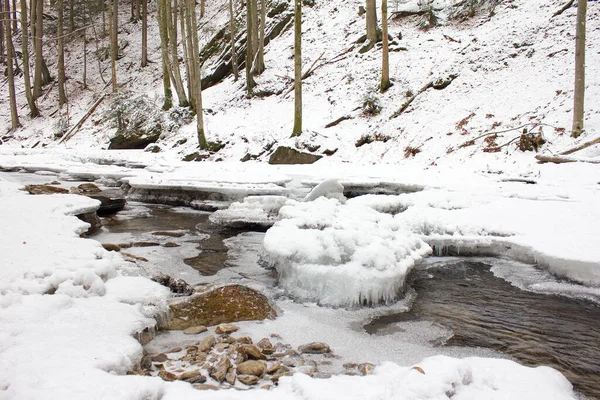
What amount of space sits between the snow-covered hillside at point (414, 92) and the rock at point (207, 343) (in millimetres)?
9779

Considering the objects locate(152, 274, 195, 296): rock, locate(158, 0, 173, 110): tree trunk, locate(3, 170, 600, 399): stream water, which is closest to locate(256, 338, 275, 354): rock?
locate(3, 170, 600, 399): stream water

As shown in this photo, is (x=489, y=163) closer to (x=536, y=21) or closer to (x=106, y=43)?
(x=536, y=21)

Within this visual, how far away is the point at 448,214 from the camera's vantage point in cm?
634

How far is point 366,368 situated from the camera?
300 cm

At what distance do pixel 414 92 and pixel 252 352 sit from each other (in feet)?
48.1

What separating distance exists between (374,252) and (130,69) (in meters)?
30.8

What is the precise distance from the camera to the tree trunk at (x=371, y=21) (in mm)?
18594

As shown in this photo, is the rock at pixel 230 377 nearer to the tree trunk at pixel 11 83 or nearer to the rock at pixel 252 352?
the rock at pixel 252 352

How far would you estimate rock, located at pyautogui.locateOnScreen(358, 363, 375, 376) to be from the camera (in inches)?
116

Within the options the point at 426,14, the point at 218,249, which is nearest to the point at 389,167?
the point at 218,249

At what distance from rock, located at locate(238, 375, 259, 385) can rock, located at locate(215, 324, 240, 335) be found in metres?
0.84

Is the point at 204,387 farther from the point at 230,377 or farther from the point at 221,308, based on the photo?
the point at 221,308

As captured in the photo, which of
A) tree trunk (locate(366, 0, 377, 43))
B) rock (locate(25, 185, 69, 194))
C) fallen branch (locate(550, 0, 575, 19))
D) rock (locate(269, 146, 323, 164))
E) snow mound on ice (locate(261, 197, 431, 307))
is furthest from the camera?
tree trunk (locate(366, 0, 377, 43))

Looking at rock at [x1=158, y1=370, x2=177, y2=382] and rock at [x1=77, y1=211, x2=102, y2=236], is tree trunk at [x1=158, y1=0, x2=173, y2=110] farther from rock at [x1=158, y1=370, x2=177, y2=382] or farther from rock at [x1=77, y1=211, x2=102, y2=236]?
rock at [x1=158, y1=370, x2=177, y2=382]
